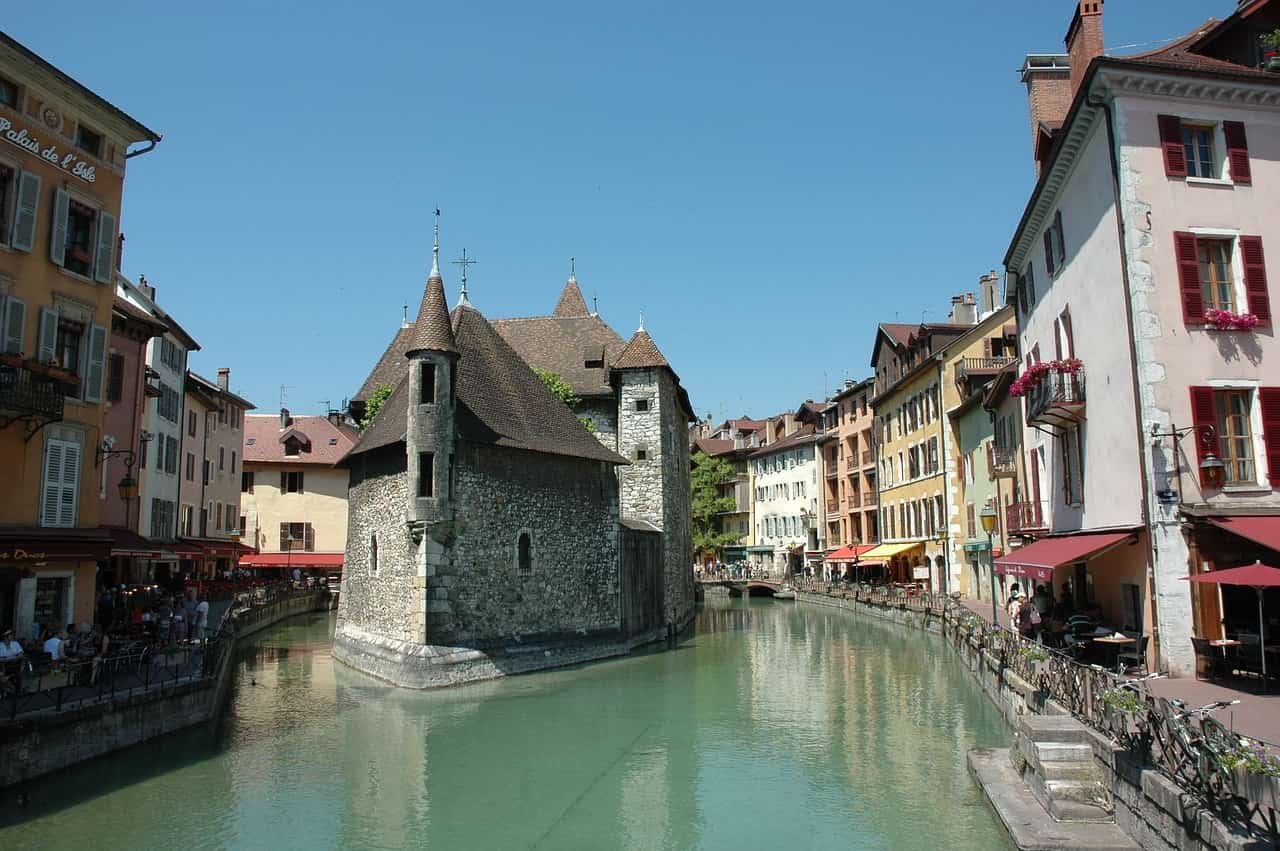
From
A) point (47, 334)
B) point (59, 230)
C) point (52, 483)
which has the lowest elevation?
point (52, 483)

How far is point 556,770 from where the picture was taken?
615 inches

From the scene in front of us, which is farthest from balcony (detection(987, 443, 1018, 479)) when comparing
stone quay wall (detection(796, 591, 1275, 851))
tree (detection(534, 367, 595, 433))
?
tree (detection(534, 367, 595, 433))

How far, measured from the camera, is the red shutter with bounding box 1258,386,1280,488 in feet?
47.3

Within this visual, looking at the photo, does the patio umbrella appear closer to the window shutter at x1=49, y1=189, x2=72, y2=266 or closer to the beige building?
the window shutter at x1=49, y1=189, x2=72, y2=266

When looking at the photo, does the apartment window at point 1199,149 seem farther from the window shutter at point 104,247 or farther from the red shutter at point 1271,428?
the window shutter at point 104,247

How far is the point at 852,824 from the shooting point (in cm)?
1249

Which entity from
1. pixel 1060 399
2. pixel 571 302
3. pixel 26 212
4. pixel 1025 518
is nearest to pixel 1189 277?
pixel 1060 399

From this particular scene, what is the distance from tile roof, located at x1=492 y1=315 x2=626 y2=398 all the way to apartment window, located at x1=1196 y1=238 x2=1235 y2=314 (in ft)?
72.1

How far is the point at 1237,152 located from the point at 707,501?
55.0m

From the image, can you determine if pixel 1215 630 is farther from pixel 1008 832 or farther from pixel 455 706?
pixel 455 706

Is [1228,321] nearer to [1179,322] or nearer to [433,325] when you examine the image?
[1179,322]

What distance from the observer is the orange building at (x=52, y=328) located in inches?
637

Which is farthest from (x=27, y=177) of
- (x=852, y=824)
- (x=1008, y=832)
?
(x=1008, y=832)

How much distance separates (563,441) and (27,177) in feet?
48.5
